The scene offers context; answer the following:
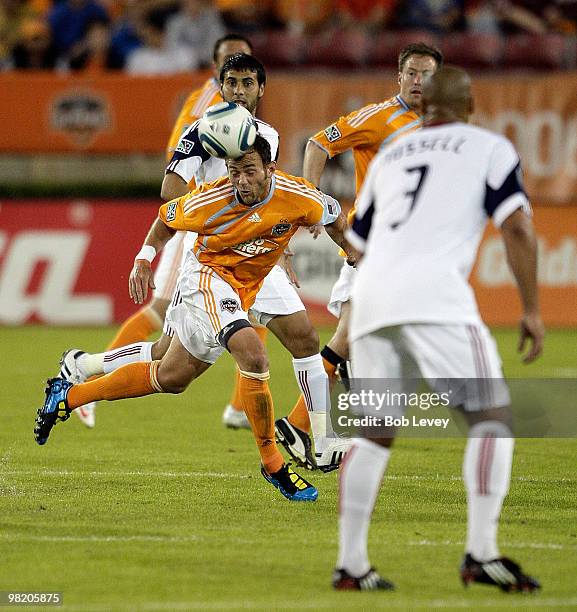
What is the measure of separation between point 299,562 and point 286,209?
2.12 meters

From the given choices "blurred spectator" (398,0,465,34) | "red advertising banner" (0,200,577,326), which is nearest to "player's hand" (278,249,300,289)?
"red advertising banner" (0,200,577,326)

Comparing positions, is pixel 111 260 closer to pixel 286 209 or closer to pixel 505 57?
pixel 505 57

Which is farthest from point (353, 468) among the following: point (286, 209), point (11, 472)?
point (11, 472)

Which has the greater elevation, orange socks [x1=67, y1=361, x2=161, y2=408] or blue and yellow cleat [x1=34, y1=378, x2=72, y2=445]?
orange socks [x1=67, y1=361, x2=161, y2=408]

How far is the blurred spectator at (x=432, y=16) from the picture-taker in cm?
1819

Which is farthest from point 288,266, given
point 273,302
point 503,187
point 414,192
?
point 503,187

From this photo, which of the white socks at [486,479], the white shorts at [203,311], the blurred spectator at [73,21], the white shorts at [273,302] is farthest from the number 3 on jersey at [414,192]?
the blurred spectator at [73,21]

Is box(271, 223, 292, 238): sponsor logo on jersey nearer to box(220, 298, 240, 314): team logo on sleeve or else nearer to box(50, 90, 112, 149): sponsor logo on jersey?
box(220, 298, 240, 314): team logo on sleeve

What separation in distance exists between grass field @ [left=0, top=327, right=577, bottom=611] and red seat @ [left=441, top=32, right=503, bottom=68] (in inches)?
357

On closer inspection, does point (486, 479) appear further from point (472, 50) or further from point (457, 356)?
point (472, 50)

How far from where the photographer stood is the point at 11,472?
7.41m

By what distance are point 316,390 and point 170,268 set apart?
2.19m

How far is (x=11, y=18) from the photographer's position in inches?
749

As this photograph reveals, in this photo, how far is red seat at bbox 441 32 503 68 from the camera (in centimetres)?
1744
